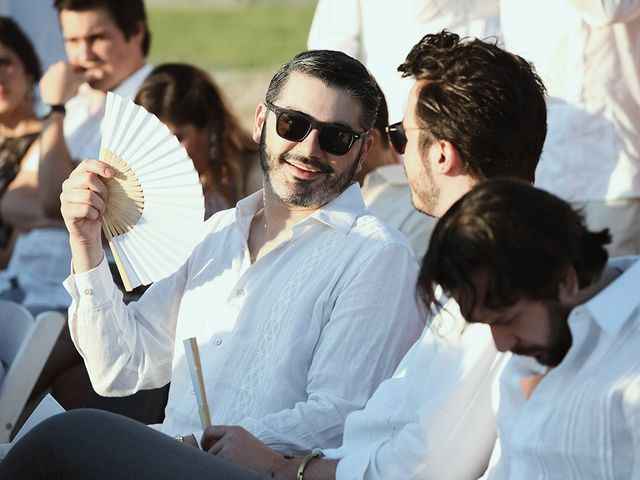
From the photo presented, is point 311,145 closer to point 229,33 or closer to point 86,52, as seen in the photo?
point 86,52

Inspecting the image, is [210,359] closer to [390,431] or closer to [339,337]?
[339,337]

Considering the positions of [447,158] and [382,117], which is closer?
[447,158]

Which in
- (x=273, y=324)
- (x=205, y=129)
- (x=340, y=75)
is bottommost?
(x=205, y=129)

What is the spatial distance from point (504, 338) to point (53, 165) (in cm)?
321

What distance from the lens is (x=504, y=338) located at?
1931 mm

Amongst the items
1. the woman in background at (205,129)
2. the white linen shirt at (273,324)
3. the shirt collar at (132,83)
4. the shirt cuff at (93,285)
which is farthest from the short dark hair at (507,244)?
the shirt collar at (132,83)

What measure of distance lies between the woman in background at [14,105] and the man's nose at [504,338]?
3467 mm

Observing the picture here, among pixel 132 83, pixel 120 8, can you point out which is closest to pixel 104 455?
pixel 132 83

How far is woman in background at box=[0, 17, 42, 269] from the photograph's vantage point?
5078 millimetres

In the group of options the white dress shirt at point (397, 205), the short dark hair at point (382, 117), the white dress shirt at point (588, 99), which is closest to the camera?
the short dark hair at point (382, 117)

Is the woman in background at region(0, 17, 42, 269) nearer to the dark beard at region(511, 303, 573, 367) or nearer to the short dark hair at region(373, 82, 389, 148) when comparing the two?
the short dark hair at region(373, 82, 389, 148)

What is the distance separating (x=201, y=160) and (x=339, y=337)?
2.00m

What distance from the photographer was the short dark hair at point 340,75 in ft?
9.53

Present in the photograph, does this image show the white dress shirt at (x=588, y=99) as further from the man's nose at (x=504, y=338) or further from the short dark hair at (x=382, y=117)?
the man's nose at (x=504, y=338)
